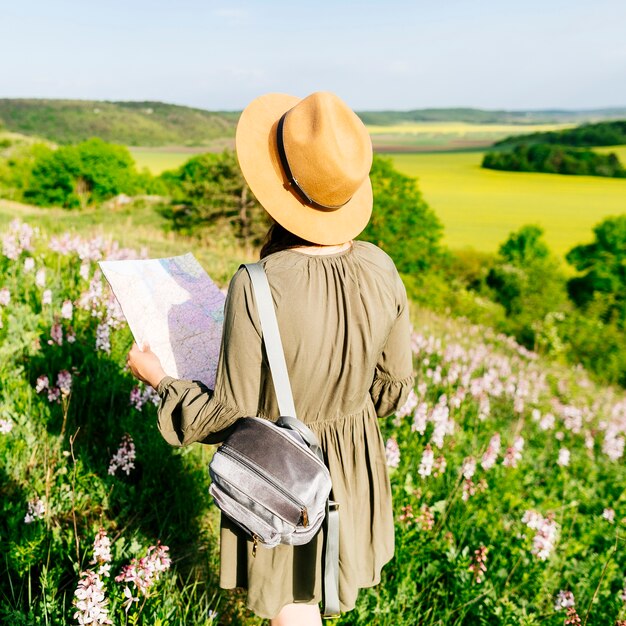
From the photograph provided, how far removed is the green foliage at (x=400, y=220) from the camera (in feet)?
101

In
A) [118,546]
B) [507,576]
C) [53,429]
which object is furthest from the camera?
[53,429]

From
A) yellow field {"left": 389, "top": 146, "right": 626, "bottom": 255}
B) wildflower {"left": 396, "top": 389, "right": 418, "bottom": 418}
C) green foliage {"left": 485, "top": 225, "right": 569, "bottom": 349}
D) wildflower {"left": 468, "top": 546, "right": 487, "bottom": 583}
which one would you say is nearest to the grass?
wildflower {"left": 396, "top": 389, "right": 418, "bottom": 418}

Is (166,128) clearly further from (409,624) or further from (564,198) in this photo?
(409,624)

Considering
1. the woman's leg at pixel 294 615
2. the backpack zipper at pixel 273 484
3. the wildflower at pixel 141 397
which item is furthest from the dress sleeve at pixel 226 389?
the wildflower at pixel 141 397

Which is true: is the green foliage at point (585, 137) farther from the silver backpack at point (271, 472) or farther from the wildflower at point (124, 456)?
the silver backpack at point (271, 472)

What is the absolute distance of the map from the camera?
1.75 metres

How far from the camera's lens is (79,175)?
6875 centimetres

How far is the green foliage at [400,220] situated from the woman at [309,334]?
29.1m

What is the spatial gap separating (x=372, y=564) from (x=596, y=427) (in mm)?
5972

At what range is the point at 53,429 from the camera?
3.06m

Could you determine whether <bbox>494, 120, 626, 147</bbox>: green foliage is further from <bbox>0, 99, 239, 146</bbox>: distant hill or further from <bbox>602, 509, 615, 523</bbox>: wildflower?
<bbox>602, 509, 615, 523</bbox>: wildflower

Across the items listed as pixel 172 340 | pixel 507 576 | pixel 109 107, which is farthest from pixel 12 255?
pixel 109 107

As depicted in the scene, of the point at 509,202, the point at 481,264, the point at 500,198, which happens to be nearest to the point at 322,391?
the point at 481,264

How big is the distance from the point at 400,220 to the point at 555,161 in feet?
285
